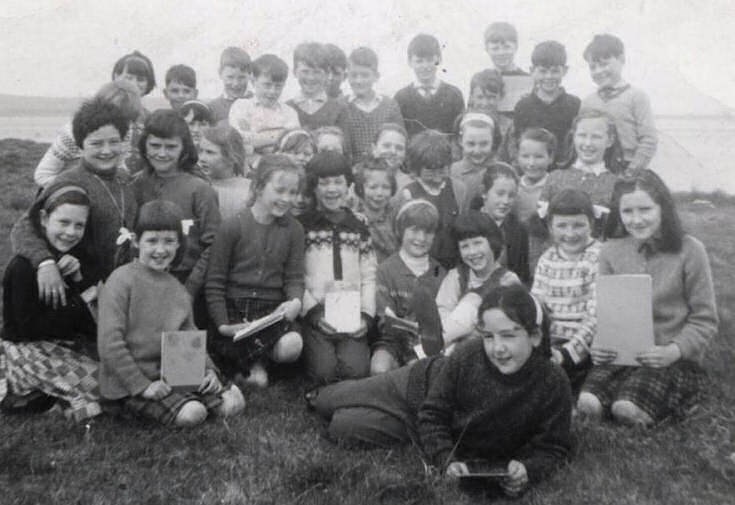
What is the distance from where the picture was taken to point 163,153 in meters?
5.22

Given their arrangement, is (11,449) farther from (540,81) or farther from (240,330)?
(540,81)

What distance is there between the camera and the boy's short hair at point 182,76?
6.88 meters

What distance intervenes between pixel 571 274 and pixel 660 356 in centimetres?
82

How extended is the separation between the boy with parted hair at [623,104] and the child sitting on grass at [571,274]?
72.5 inches

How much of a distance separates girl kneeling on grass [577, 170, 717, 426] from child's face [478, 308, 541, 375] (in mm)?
1128

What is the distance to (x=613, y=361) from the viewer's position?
14.7 ft

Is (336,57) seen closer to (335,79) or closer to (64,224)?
(335,79)

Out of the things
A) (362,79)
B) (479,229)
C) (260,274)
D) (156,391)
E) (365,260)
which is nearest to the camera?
(156,391)

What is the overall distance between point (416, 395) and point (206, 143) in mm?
2978

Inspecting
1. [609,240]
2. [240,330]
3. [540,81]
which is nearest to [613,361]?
[609,240]

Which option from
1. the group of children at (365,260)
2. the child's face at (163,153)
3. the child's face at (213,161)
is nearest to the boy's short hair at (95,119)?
the group of children at (365,260)

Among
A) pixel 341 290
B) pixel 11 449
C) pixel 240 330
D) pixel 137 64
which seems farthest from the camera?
pixel 137 64

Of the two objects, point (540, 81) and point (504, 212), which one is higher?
point (540, 81)

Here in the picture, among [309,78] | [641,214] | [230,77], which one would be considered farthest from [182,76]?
[641,214]
